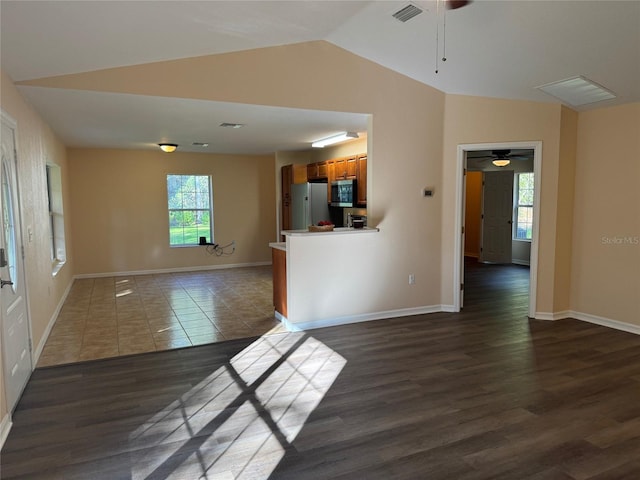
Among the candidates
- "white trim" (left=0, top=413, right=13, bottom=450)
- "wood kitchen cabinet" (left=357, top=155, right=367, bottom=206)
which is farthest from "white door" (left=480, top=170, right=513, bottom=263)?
"white trim" (left=0, top=413, right=13, bottom=450)

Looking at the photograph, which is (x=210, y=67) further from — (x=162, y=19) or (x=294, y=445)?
(x=294, y=445)

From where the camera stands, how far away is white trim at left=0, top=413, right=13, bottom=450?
2.53 meters

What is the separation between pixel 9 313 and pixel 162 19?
7.48ft

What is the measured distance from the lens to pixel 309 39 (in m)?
4.31

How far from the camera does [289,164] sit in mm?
8781

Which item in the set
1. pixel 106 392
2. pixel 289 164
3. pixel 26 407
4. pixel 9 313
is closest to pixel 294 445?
pixel 106 392

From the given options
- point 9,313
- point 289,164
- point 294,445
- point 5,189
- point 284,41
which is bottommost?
point 294,445

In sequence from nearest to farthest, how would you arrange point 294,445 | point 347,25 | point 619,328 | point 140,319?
1. point 294,445
2. point 347,25
3. point 619,328
4. point 140,319

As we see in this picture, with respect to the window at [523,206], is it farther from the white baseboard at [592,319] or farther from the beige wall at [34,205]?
the beige wall at [34,205]

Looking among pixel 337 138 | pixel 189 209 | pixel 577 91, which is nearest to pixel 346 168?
pixel 337 138

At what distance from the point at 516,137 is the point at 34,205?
5.19 metres

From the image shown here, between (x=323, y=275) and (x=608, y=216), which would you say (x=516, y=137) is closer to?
(x=608, y=216)

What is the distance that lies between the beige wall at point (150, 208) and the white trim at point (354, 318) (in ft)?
14.0

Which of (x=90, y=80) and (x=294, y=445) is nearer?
(x=294, y=445)
